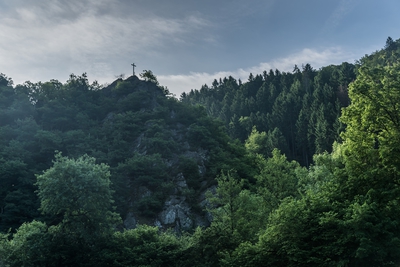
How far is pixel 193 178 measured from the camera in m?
50.0

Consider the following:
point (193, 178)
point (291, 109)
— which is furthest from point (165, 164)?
point (291, 109)

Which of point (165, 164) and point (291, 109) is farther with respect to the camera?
point (291, 109)

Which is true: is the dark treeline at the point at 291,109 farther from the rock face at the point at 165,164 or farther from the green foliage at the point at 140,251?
the green foliage at the point at 140,251

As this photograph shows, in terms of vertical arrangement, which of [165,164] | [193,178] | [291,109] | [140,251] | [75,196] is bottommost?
[140,251]

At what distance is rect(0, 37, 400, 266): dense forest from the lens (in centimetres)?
1891

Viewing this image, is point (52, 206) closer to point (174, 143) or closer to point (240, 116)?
point (174, 143)

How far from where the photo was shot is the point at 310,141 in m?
77.1

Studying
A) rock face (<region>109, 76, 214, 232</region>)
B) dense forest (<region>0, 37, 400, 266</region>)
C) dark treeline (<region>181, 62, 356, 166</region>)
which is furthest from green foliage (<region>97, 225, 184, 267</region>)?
dark treeline (<region>181, 62, 356, 166</region>)

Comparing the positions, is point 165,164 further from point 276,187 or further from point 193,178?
point 276,187

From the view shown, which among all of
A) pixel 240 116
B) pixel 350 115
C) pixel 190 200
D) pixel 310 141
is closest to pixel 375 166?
pixel 350 115

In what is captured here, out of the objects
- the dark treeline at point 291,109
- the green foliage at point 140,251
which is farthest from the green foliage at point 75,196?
the dark treeline at point 291,109

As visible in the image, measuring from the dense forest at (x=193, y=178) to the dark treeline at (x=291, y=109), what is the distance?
551 mm

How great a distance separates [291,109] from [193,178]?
174ft

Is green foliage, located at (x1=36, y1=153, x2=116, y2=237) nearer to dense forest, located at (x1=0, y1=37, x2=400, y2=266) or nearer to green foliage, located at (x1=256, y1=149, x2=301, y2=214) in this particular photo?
dense forest, located at (x1=0, y1=37, x2=400, y2=266)
